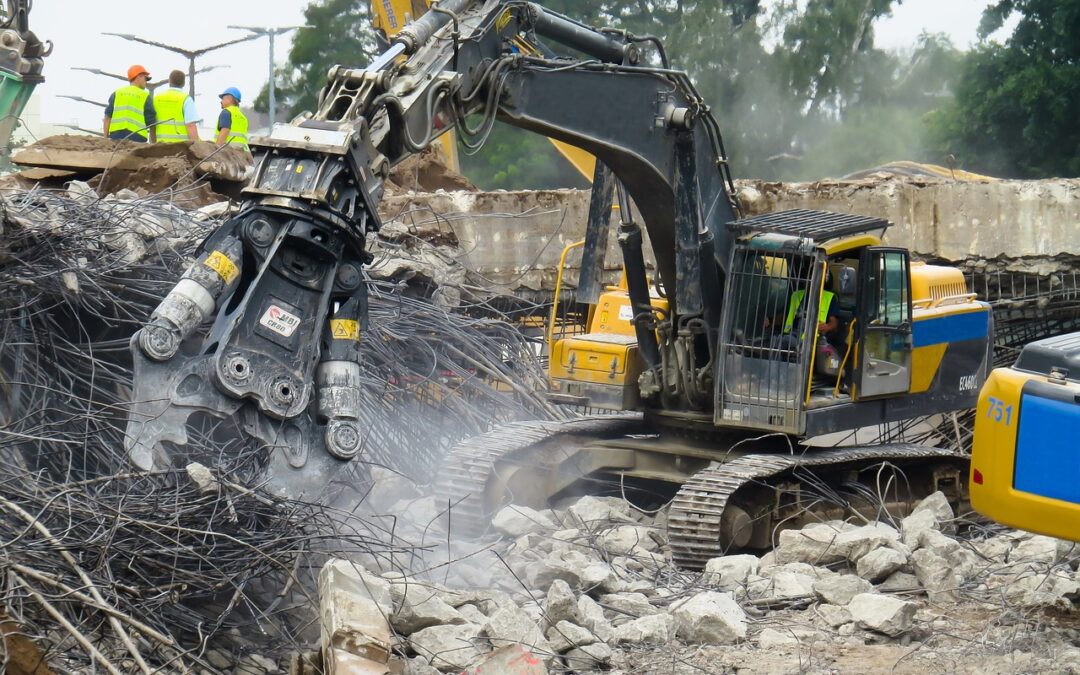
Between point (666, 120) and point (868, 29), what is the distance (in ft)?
77.7

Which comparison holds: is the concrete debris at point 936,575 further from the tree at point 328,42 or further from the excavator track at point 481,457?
the tree at point 328,42

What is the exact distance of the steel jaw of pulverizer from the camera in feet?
17.5

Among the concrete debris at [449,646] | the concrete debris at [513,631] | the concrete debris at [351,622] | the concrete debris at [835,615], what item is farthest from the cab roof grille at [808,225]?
the concrete debris at [351,622]

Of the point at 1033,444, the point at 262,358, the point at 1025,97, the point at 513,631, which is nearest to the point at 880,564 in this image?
the point at 1033,444

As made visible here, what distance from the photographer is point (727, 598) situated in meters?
6.25

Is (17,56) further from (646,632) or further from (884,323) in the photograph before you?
(884,323)

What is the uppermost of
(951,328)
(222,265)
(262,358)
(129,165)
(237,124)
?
(237,124)

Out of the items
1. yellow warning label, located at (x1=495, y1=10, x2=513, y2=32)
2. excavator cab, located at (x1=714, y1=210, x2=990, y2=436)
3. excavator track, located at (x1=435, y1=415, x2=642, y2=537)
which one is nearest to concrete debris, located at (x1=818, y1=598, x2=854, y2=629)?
excavator cab, located at (x1=714, y1=210, x2=990, y2=436)

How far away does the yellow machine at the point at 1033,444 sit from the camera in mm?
5062

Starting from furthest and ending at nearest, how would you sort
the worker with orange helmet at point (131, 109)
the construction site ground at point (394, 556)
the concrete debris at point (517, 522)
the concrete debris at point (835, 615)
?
1. the worker with orange helmet at point (131, 109)
2. the concrete debris at point (517, 522)
3. the concrete debris at point (835, 615)
4. the construction site ground at point (394, 556)

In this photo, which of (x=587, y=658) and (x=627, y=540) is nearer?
(x=587, y=658)

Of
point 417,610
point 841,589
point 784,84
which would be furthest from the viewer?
point 784,84

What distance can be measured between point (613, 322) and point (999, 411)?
435 centimetres

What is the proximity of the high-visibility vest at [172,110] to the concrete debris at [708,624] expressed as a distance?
330 inches
